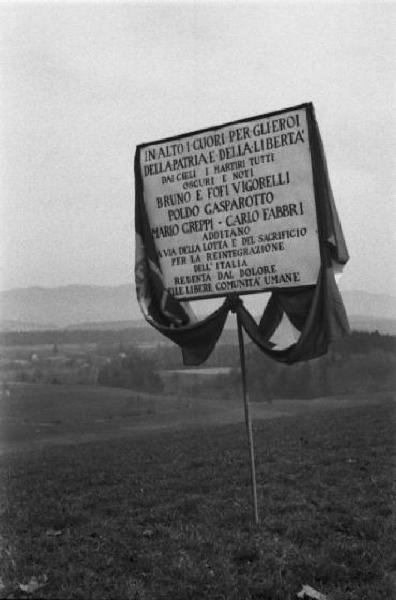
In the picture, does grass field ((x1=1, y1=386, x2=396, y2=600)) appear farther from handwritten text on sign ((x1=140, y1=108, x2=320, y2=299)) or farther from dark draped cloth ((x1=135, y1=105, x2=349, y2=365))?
handwritten text on sign ((x1=140, y1=108, x2=320, y2=299))

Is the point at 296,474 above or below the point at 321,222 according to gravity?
below

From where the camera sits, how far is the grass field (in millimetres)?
5504

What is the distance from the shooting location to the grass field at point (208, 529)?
550 centimetres

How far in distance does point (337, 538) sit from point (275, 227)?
3.54 meters

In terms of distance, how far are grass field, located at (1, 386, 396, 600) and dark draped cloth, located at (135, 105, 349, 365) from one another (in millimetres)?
1977

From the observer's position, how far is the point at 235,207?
7.47 metres

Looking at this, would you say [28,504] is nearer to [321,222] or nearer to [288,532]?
[288,532]

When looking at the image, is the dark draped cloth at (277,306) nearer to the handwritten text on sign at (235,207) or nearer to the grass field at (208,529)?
the handwritten text on sign at (235,207)

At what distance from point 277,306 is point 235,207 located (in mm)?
1322

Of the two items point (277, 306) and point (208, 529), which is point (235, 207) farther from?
point (208, 529)

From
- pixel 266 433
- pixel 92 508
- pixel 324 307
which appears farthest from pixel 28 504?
pixel 266 433

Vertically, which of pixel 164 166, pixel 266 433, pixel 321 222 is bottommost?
pixel 266 433

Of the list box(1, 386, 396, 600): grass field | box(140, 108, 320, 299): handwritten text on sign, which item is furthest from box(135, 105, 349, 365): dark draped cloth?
box(1, 386, 396, 600): grass field

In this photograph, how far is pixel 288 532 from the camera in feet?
22.1
